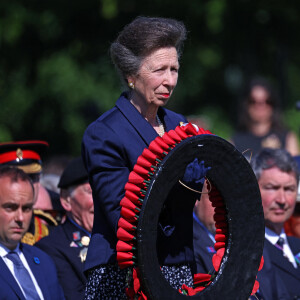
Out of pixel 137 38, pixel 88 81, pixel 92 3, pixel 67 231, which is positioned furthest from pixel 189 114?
pixel 137 38

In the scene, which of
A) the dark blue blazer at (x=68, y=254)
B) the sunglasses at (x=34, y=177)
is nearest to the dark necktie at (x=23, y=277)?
the dark blue blazer at (x=68, y=254)

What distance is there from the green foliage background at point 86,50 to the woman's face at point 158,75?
673 centimetres

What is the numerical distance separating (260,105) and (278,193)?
252cm

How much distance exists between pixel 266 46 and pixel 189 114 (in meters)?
2.55

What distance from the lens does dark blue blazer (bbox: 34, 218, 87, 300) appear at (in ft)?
16.7

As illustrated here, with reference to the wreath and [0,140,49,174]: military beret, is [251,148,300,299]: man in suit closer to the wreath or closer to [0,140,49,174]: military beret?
[0,140,49,174]: military beret

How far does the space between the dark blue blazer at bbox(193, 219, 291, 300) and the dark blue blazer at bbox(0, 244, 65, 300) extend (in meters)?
0.89

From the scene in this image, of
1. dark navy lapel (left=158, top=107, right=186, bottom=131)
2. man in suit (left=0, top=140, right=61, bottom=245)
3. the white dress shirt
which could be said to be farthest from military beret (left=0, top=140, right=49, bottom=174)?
dark navy lapel (left=158, top=107, right=186, bottom=131)

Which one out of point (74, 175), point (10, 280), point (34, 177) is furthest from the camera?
point (34, 177)

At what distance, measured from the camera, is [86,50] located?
11.9 metres

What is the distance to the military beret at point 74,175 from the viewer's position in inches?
221

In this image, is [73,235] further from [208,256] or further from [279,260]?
[279,260]

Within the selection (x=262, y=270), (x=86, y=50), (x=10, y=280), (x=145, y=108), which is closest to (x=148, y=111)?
(x=145, y=108)

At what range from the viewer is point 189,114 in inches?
588
